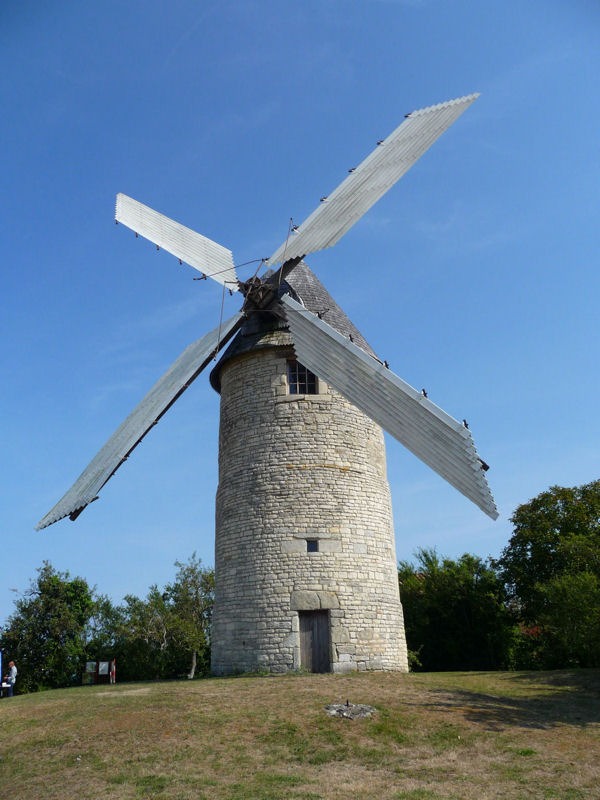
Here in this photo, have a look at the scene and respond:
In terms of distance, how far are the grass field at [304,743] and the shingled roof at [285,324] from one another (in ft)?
27.2

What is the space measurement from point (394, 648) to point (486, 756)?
6.96 meters

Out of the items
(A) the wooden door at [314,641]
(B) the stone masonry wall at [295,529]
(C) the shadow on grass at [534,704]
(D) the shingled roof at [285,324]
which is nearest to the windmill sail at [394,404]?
(D) the shingled roof at [285,324]

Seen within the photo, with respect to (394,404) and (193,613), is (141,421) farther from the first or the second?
(193,613)

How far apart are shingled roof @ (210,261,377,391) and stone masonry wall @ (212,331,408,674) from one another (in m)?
0.39

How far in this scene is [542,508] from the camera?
25.2 m

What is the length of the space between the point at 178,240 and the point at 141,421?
5.56m

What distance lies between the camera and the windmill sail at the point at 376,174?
1562 cm

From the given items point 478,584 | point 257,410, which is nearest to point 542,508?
point 478,584

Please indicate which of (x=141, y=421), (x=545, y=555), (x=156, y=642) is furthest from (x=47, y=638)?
(x=545, y=555)

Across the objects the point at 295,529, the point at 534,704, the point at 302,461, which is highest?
the point at 302,461

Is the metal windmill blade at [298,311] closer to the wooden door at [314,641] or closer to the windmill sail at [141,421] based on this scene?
the windmill sail at [141,421]

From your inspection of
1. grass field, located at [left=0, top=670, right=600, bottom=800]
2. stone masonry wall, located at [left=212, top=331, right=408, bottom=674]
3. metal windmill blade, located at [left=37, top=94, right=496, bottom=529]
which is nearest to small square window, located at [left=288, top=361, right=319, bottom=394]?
stone masonry wall, located at [left=212, top=331, right=408, bottom=674]

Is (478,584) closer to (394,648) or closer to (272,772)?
(394,648)

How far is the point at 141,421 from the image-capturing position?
55.6 feet
